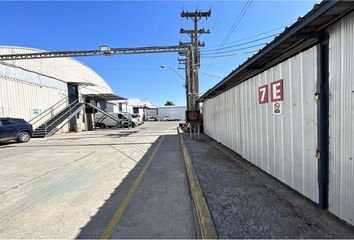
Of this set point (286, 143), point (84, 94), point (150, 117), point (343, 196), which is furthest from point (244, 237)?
point (150, 117)

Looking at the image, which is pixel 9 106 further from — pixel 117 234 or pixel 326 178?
pixel 326 178

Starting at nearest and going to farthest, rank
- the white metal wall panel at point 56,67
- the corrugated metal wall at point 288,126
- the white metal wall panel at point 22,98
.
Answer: the corrugated metal wall at point 288,126 < the white metal wall panel at point 22,98 < the white metal wall panel at point 56,67

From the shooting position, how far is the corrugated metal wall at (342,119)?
314 cm

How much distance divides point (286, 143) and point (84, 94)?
30.2 meters

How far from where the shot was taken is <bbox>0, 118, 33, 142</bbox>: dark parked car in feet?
49.0

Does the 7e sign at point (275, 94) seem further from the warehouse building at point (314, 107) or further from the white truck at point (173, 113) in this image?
the white truck at point (173, 113)

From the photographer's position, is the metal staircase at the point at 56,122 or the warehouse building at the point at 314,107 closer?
the warehouse building at the point at 314,107

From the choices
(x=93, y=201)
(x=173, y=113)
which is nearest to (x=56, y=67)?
(x=93, y=201)

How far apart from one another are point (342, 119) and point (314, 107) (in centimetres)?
60

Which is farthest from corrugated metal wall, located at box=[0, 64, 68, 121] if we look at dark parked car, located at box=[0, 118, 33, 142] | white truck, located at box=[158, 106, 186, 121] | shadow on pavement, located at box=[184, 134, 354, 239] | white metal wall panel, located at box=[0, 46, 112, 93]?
white truck, located at box=[158, 106, 186, 121]

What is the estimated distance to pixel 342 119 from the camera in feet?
10.8

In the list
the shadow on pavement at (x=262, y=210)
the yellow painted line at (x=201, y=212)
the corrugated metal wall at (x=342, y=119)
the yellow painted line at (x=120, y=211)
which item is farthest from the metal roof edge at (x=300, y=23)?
the yellow painted line at (x=120, y=211)

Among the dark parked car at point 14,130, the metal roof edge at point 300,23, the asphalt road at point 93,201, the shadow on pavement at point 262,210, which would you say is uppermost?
the metal roof edge at point 300,23

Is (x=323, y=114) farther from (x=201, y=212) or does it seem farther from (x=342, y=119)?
(x=201, y=212)
